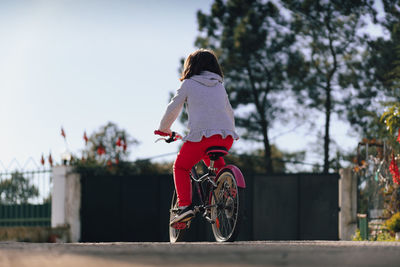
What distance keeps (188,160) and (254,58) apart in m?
16.6

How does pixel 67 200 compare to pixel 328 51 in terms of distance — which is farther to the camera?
pixel 328 51

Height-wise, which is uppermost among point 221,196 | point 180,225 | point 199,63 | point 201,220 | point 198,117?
point 199,63

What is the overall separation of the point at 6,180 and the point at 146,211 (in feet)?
10.6

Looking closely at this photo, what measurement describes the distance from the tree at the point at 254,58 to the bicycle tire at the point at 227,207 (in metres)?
15.9

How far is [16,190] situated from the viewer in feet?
44.0

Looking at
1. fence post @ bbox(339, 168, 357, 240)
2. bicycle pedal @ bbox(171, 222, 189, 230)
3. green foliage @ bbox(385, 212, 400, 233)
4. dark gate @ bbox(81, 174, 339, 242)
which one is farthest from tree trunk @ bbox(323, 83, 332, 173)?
bicycle pedal @ bbox(171, 222, 189, 230)

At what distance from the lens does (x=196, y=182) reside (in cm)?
557

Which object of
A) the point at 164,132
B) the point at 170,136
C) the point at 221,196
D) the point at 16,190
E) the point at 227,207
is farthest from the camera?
the point at 16,190

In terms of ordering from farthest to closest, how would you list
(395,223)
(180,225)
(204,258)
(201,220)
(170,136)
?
(201,220)
(395,223)
(180,225)
(170,136)
(204,258)

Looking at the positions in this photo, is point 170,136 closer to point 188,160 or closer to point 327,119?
point 188,160

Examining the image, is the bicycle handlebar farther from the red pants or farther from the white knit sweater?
the red pants

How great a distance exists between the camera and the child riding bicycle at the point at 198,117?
516 centimetres

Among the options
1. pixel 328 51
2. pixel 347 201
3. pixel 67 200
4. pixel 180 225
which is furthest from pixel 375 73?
pixel 180 225

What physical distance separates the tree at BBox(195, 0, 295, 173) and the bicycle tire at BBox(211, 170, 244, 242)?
15.9 m
